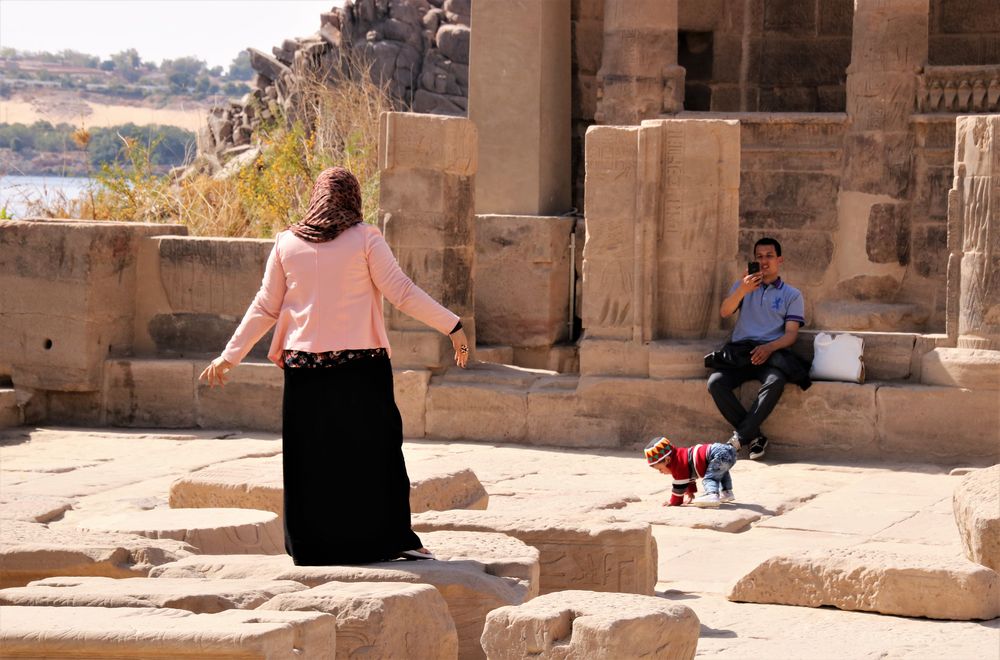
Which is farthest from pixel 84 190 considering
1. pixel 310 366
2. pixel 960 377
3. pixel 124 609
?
pixel 124 609

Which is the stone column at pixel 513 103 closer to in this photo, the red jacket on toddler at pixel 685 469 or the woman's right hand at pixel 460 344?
the red jacket on toddler at pixel 685 469

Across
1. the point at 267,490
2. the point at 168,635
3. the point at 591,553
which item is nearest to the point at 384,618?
the point at 168,635

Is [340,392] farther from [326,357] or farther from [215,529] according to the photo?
[215,529]

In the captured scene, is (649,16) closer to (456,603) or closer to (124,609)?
(456,603)

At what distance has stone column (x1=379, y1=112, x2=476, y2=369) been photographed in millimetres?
11047

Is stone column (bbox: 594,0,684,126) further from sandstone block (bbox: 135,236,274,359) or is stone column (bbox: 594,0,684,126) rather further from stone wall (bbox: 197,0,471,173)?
stone wall (bbox: 197,0,471,173)

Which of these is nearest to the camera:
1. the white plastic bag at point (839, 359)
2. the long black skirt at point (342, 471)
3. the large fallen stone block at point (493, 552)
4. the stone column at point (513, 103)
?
the large fallen stone block at point (493, 552)

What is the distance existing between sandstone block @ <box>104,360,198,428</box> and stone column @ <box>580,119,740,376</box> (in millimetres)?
2998

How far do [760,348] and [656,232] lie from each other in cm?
112

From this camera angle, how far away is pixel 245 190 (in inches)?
616

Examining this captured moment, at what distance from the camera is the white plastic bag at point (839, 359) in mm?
10027

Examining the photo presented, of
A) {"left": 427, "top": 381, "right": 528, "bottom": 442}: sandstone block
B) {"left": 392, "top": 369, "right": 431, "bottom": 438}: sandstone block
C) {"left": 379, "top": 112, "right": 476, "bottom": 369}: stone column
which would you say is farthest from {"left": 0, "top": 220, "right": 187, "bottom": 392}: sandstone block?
{"left": 427, "top": 381, "right": 528, "bottom": 442}: sandstone block

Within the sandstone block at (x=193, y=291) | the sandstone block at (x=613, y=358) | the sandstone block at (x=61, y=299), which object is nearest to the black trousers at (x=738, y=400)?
the sandstone block at (x=613, y=358)

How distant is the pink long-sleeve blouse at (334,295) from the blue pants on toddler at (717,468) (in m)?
2.85
